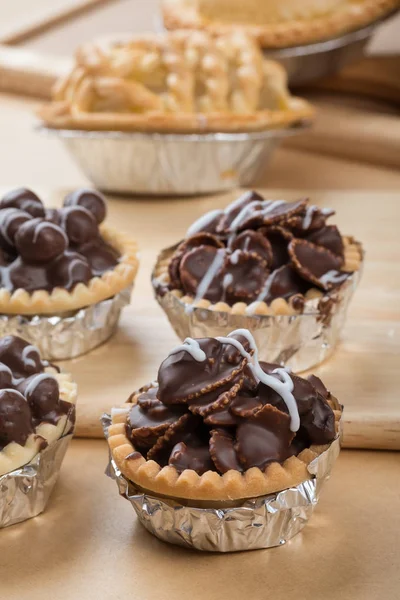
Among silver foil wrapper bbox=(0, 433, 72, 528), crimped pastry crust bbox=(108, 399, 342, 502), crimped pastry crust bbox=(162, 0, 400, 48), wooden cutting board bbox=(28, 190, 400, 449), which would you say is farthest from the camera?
crimped pastry crust bbox=(162, 0, 400, 48)

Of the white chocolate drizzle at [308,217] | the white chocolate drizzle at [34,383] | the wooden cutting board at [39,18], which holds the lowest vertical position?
the wooden cutting board at [39,18]

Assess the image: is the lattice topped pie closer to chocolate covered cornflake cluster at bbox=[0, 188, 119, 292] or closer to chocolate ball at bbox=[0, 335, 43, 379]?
chocolate covered cornflake cluster at bbox=[0, 188, 119, 292]

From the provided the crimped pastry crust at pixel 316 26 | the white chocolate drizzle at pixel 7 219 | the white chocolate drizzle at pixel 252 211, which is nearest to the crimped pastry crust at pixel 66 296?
the white chocolate drizzle at pixel 7 219

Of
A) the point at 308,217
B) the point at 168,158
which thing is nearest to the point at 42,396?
the point at 308,217

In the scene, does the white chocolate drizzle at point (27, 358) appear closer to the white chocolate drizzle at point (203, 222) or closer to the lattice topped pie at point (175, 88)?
the white chocolate drizzle at point (203, 222)

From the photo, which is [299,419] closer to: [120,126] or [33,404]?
[33,404]

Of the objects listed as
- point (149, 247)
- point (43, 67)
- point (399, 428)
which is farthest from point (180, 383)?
point (43, 67)

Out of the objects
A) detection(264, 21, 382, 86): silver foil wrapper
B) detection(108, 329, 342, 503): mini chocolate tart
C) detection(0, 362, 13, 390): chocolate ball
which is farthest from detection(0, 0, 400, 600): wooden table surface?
detection(264, 21, 382, 86): silver foil wrapper
